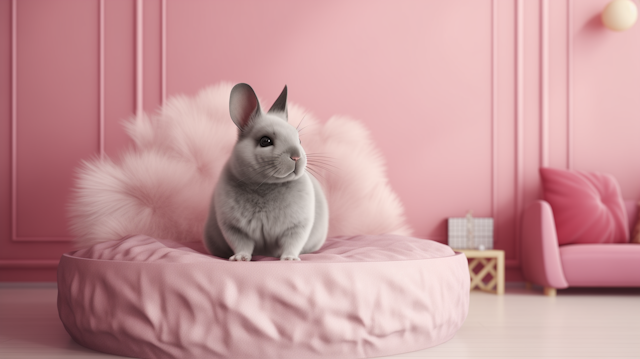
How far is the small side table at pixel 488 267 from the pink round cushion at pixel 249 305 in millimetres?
1583

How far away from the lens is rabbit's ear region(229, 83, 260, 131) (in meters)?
1.42

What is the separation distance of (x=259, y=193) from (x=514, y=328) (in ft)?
4.03

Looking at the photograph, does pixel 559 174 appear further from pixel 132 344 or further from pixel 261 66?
pixel 132 344

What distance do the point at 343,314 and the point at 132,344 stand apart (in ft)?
2.02

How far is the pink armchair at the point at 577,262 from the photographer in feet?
8.87

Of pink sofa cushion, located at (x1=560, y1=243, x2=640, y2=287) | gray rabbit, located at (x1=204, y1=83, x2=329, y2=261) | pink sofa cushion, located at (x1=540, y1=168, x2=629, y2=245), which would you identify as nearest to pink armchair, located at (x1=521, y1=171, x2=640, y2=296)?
pink sofa cushion, located at (x1=560, y1=243, x2=640, y2=287)

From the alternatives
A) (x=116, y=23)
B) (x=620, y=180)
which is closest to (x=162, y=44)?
(x=116, y=23)

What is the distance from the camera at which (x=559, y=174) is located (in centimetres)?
311

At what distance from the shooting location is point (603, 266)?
2.71 meters

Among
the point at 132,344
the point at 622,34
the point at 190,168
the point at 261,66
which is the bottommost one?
the point at 132,344

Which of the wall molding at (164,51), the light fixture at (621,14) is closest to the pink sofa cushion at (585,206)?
the light fixture at (621,14)

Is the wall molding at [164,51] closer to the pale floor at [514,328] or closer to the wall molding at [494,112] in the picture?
the pale floor at [514,328]

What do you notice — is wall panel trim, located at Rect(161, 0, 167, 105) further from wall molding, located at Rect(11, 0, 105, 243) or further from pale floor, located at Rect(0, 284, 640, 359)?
pale floor, located at Rect(0, 284, 640, 359)

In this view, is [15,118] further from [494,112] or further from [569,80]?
[569,80]
